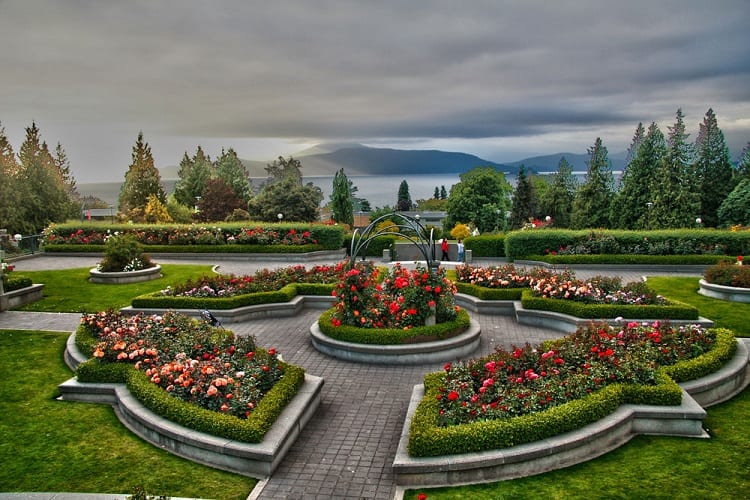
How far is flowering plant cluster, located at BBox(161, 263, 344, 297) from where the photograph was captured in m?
15.4

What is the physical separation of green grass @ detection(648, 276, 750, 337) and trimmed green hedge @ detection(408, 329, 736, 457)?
19.1 ft

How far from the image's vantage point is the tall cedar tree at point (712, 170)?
46.0 metres

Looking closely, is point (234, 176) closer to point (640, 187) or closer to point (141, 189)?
point (141, 189)

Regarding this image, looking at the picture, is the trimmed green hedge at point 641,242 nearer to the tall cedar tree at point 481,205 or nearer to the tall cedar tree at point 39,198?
the tall cedar tree at point 481,205

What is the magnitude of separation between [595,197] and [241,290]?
125 feet

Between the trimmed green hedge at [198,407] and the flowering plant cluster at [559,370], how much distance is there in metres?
2.52

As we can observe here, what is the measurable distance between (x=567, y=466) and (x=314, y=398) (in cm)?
412

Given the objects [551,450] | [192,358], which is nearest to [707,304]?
[551,450]

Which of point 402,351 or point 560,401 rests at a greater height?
point 560,401

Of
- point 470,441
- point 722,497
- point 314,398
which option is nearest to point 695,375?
point 722,497

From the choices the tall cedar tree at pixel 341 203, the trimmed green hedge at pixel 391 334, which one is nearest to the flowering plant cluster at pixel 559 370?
the trimmed green hedge at pixel 391 334

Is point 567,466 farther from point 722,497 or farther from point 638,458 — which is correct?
point 722,497

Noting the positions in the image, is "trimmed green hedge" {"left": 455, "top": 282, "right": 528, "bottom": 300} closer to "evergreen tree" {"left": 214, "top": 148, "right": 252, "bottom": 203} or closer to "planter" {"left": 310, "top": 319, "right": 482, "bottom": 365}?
"planter" {"left": 310, "top": 319, "right": 482, "bottom": 365}

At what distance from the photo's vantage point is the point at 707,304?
14.9m
